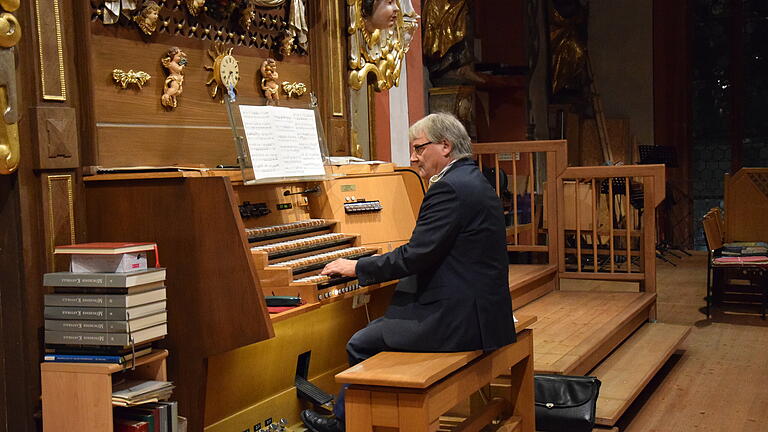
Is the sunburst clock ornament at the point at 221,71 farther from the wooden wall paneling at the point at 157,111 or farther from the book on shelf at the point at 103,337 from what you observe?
the book on shelf at the point at 103,337

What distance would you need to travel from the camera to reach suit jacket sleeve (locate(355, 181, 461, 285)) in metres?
3.31

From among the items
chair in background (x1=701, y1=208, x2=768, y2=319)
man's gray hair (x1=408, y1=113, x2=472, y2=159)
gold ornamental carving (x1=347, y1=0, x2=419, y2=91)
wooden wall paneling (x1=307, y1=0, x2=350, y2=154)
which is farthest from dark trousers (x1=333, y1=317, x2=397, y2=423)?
chair in background (x1=701, y1=208, x2=768, y2=319)

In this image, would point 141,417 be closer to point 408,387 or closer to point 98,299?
point 98,299

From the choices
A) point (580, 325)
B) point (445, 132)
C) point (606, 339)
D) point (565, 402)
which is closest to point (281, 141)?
point (445, 132)

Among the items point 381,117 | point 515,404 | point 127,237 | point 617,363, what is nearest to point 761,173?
point 617,363

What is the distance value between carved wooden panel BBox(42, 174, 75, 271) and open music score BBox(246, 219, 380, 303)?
2.34 ft

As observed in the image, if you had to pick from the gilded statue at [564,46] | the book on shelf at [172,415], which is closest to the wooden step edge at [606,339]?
the book on shelf at [172,415]

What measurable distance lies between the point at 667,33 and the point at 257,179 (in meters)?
10.7

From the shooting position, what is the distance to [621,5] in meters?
13.6

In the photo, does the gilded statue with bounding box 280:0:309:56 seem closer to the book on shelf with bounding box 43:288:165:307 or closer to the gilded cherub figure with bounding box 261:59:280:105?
the gilded cherub figure with bounding box 261:59:280:105

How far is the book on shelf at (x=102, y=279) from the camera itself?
301 cm

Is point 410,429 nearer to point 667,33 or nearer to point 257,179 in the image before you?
point 257,179

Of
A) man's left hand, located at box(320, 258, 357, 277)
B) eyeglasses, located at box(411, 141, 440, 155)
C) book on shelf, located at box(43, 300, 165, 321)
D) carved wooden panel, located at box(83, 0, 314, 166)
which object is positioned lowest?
book on shelf, located at box(43, 300, 165, 321)

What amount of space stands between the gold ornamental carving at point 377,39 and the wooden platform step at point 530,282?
1.85 meters
